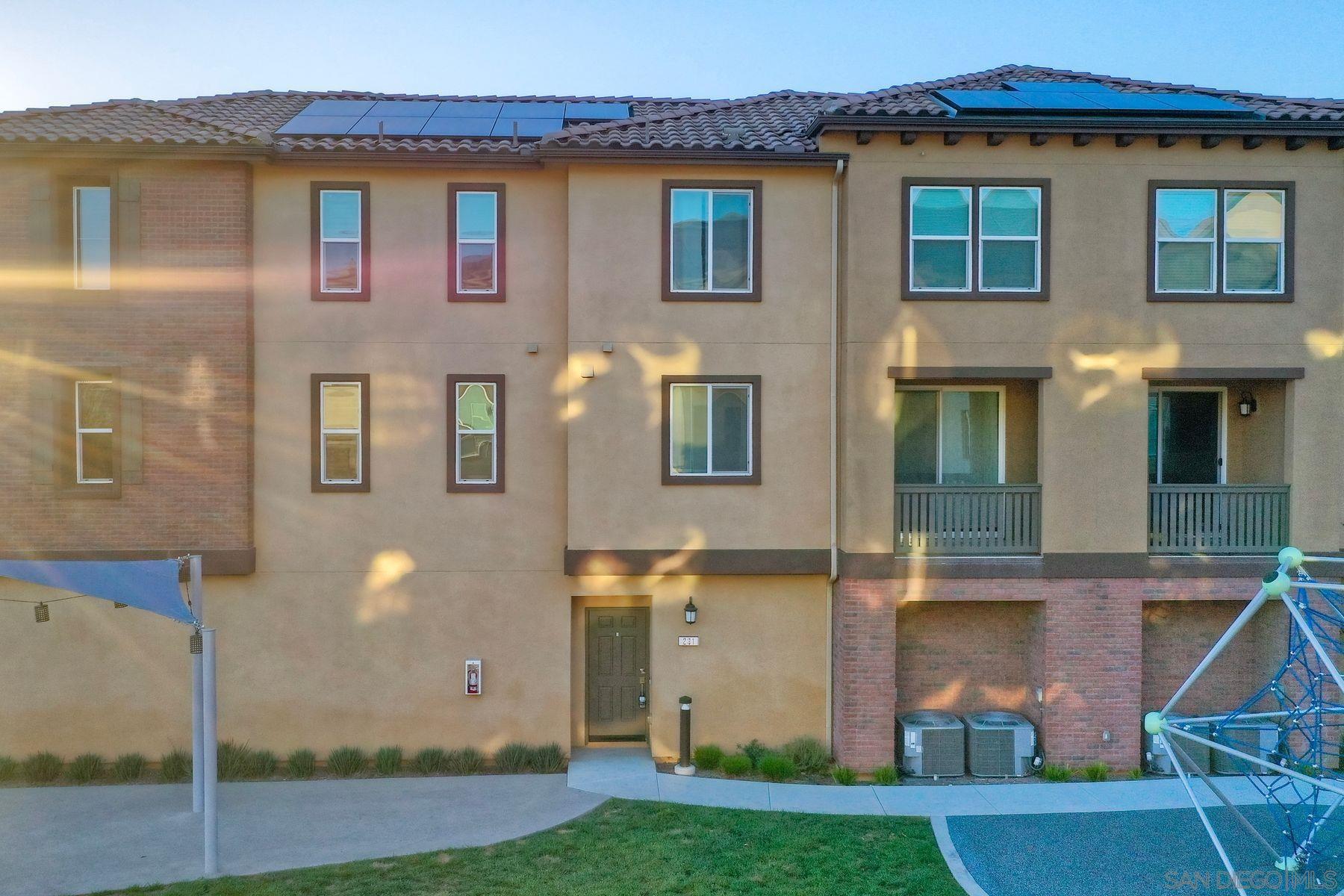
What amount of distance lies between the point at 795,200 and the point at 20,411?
36.2ft

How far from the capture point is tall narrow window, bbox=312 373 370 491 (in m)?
13.3

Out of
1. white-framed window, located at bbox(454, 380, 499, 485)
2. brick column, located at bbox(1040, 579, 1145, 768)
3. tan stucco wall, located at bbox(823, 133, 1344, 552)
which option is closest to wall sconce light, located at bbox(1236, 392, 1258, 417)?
tan stucco wall, located at bbox(823, 133, 1344, 552)

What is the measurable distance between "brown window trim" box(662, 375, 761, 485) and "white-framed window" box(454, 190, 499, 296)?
298 cm

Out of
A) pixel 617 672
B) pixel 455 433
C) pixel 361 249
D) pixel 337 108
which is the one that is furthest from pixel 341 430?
pixel 337 108

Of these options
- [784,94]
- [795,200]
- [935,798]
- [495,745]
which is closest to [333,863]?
[495,745]

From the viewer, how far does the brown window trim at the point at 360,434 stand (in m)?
13.2

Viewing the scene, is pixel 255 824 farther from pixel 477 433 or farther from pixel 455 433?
pixel 477 433

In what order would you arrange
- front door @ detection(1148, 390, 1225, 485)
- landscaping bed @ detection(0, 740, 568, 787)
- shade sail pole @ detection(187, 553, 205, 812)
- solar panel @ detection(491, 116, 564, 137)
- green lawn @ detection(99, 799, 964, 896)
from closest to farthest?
green lawn @ detection(99, 799, 964, 896), shade sail pole @ detection(187, 553, 205, 812), landscaping bed @ detection(0, 740, 568, 787), solar panel @ detection(491, 116, 564, 137), front door @ detection(1148, 390, 1225, 485)

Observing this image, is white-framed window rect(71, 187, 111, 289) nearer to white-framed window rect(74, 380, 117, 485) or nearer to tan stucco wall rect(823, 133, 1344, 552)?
white-framed window rect(74, 380, 117, 485)

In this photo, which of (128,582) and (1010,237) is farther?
(1010,237)

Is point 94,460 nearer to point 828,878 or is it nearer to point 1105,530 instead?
point 828,878

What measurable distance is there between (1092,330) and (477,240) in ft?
28.4

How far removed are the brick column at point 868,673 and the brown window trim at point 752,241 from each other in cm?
423

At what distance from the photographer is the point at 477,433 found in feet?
44.1
